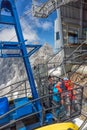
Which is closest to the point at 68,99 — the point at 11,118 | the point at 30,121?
the point at 30,121

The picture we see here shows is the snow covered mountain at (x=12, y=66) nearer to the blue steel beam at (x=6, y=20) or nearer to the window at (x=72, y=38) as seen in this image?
the window at (x=72, y=38)

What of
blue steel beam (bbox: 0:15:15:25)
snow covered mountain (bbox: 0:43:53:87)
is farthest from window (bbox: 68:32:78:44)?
snow covered mountain (bbox: 0:43:53:87)

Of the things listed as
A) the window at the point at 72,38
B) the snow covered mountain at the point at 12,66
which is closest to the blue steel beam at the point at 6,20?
the window at the point at 72,38

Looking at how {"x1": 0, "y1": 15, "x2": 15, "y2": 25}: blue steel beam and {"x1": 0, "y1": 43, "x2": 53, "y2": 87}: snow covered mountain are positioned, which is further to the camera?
{"x1": 0, "y1": 43, "x2": 53, "y2": 87}: snow covered mountain

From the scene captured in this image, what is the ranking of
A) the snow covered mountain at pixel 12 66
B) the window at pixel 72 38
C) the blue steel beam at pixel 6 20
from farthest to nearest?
the snow covered mountain at pixel 12 66
the window at pixel 72 38
the blue steel beam at pixel 6 20

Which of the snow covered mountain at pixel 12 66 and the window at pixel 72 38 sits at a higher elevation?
the window at pixel 72 38

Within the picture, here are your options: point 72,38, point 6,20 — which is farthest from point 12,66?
point 6,20

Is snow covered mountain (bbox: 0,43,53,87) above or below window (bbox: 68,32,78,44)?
below

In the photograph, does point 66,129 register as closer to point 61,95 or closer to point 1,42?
point 61,95

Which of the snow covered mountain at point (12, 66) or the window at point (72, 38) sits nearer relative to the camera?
the window at point (72, 38)

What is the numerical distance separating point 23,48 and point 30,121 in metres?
2.66

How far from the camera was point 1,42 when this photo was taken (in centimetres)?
489

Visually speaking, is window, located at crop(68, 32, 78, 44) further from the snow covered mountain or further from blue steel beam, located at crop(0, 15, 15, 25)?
the snow covered mountain

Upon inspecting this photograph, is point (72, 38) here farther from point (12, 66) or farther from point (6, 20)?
point (12, 66)
